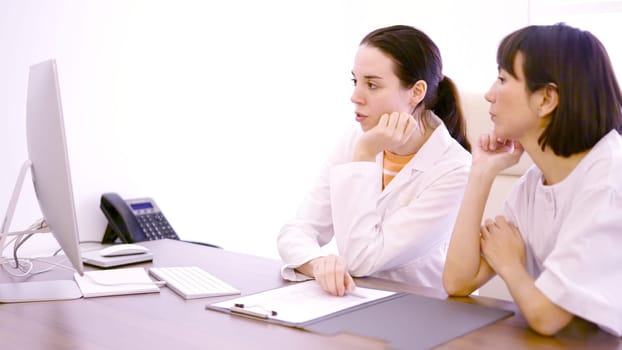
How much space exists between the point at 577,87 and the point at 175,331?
2.65 feet

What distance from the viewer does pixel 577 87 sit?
3.86 ft

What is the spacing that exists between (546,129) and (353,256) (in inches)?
20.9

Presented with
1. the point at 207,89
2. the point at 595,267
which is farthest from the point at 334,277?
the point at 207,89

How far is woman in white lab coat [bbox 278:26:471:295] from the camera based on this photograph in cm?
156

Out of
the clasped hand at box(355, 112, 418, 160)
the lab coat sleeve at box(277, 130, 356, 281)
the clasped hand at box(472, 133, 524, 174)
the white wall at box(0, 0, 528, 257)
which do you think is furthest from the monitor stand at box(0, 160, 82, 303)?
the clasped hand at box(472, 133, 524, 174)

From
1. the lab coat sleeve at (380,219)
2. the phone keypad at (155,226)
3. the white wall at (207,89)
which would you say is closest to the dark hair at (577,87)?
the lab coat sleeve at (380,219)

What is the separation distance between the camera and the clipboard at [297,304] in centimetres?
117

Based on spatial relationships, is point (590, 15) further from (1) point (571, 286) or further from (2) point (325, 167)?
(1) point (571, 286)

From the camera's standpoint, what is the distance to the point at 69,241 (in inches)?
48.8

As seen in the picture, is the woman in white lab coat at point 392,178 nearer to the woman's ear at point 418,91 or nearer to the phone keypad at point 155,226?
the woman's ear at point 418,91

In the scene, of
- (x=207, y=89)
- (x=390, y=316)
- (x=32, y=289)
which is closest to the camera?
(x=390, y=316)

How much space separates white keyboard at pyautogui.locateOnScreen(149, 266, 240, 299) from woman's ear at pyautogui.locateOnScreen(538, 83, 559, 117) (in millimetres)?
688

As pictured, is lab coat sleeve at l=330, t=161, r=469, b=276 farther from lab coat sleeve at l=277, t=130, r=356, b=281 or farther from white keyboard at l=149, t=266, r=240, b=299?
white keyboard at l=149, t=266, r=240, b=299

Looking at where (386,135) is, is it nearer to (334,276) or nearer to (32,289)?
(334,276)
